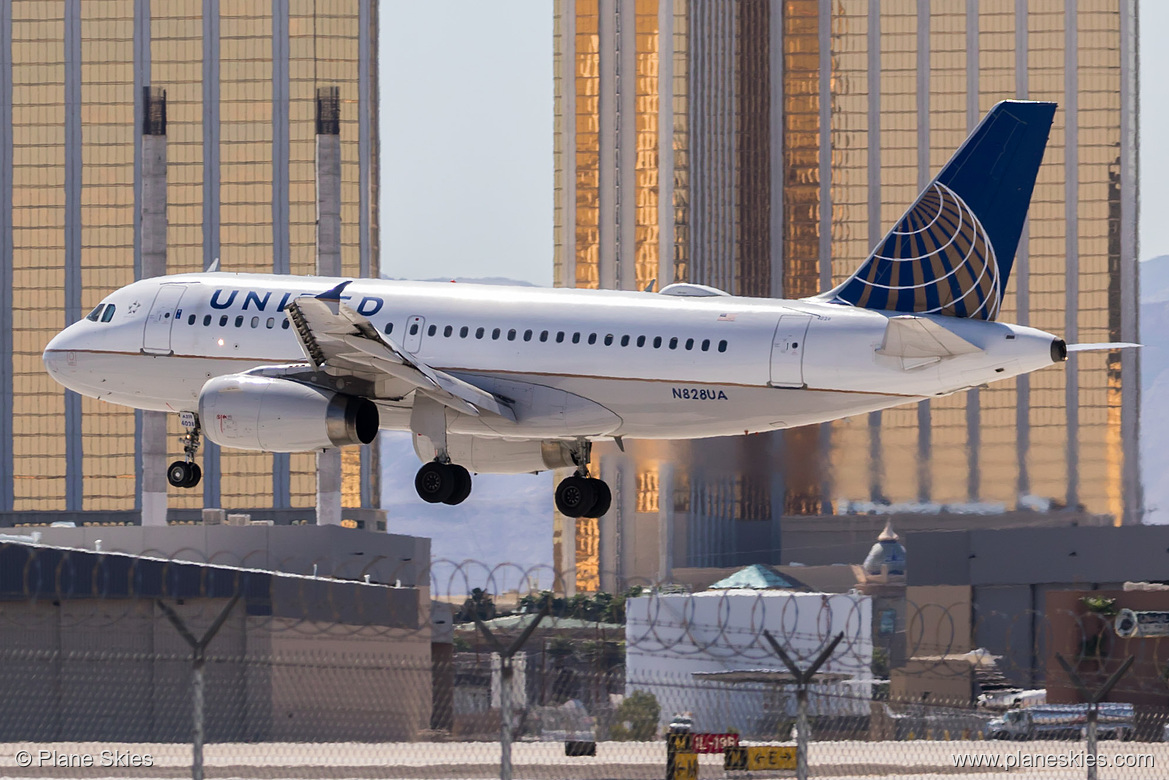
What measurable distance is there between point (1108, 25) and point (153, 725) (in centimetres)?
14777

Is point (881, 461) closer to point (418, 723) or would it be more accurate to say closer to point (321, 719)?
point (321, 719)

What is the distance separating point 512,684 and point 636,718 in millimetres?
10220

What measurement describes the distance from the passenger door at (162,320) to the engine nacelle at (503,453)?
6680 millimetres

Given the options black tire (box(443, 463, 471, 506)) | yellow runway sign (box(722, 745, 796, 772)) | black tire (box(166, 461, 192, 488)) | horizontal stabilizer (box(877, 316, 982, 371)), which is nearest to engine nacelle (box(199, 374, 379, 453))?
black tire (box(443, 463, 471, 506))

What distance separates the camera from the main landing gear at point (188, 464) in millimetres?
47969

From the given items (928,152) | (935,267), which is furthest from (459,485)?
(928,152)

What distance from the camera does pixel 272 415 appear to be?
143 ft

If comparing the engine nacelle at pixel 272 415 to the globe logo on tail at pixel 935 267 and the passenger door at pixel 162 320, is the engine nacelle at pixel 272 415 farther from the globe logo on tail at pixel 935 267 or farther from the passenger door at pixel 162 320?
the globe logo on tail at pixel 935 267

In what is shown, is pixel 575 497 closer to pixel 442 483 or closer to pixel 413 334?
pixel 442 483

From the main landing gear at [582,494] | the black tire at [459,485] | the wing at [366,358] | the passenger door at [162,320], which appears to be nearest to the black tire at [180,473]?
the passenger door at [162,320]

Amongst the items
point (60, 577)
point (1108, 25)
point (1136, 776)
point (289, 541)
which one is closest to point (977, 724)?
point (1136, 776)

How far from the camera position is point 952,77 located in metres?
183

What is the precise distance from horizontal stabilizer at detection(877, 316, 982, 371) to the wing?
30.0 feet

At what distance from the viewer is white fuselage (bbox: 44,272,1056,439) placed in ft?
140
